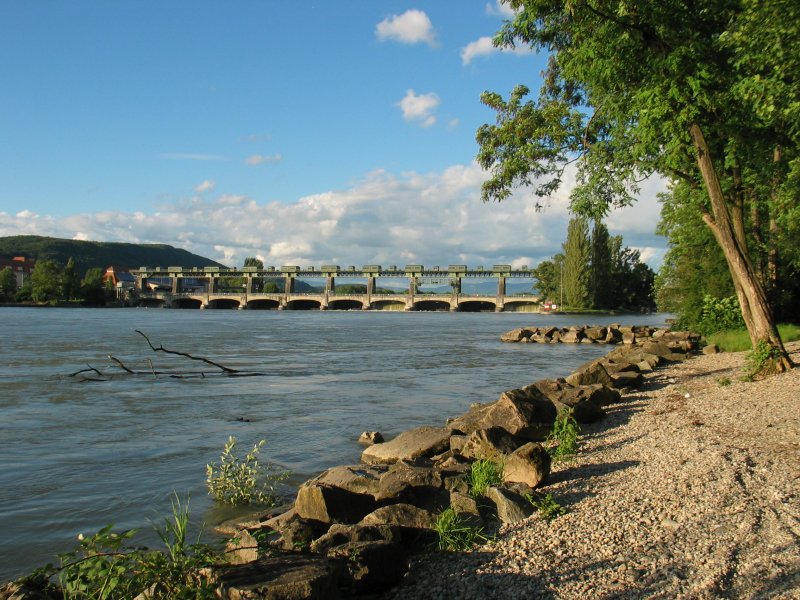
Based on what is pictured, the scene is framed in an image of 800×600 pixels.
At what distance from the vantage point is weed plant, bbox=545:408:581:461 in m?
9.71

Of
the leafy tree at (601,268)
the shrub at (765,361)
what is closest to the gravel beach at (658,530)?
the shrub at (765,361)

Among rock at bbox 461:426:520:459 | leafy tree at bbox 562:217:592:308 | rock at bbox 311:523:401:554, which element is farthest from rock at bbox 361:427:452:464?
leafy tree at bbox 562:217:592:308

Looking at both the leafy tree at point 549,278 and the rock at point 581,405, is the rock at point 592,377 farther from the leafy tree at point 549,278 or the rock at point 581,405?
the leafy tree at point 549,278

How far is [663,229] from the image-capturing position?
101 ft

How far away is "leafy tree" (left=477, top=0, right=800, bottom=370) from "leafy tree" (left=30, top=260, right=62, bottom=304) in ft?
501

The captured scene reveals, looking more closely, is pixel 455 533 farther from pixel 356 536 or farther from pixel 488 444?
pixel 488 444

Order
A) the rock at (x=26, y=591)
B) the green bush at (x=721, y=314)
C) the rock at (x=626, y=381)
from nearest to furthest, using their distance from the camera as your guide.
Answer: the rock at (x=26, y=591) < the rock at (x=626, y=381) < the green bush at (x=721, y=314)

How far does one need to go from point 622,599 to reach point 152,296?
19615 centimetres

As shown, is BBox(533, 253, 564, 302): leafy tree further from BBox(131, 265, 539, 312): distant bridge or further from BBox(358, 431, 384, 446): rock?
BBox(358, 431, 384, 446): rock

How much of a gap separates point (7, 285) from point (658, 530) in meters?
181

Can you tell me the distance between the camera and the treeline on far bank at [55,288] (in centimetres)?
14812

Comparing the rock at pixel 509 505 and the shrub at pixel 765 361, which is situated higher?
the shrub at pixel 765 361

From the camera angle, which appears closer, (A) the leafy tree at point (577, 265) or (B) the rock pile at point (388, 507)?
(B) the rock pile at point (388, 507)

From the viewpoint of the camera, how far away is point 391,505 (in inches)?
285
